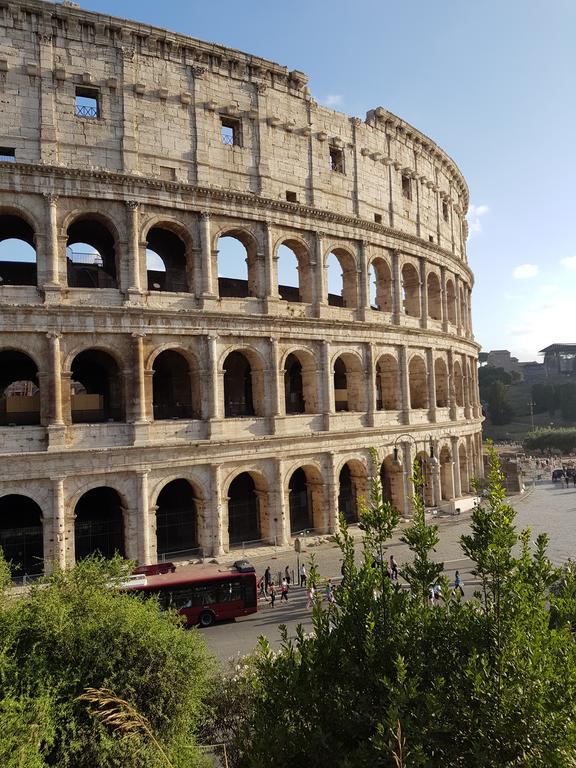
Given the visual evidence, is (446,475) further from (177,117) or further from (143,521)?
(177,117)

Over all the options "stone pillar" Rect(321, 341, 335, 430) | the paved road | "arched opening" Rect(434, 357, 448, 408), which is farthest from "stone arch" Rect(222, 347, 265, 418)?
"arched opening" Rect(434, 357, 448, 408)

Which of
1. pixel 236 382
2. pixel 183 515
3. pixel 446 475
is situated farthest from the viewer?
pixel 446 475

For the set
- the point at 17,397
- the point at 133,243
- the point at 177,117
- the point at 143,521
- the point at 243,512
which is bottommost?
the point at 243,512

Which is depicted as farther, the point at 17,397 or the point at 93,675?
the point at 17,397

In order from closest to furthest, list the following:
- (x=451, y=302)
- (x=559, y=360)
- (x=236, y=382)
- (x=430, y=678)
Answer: (x=430, y=678), (x=236, y=382), (x=451, y=302), (x=559, y=360)

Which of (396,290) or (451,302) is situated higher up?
(451,302)

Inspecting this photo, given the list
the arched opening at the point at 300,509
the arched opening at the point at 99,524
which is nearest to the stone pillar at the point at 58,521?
the arched opening at the point at 99,524

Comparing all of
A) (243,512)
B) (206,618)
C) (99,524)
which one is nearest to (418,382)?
(243,512)
